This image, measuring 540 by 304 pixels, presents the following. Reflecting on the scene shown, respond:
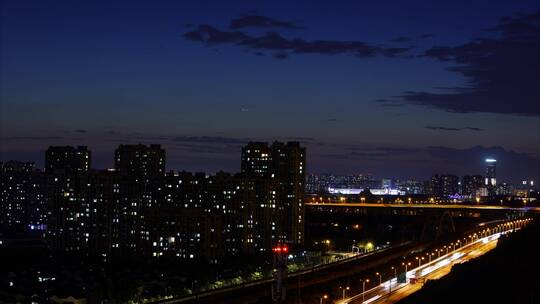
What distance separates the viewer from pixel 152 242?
148 ft

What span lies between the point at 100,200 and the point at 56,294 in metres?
21.5

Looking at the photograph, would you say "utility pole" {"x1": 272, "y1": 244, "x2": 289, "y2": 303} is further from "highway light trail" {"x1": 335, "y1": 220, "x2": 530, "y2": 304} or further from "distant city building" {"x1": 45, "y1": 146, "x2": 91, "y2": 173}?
"distant city building" {"x1": 45, "y1": 146, "x2": 91, "y2": 173}

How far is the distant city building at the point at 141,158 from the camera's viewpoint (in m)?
64.9

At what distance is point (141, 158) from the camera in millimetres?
65375

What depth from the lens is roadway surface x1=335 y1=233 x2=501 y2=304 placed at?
25.8m

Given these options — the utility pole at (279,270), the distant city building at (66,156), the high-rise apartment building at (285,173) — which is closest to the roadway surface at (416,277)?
the utility pole at (279,270)

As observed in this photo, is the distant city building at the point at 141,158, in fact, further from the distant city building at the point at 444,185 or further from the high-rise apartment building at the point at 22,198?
the distant city building at the point at 444,185

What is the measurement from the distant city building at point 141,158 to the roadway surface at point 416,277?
2715cm

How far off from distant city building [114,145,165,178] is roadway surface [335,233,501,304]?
2715 centimetres

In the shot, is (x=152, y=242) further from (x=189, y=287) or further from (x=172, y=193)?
(x=189, y=287)

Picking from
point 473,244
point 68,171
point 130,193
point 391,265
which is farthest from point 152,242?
point 473,244

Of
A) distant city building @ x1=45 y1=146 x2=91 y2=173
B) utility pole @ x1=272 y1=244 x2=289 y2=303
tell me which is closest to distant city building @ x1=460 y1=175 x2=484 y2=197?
distant city building @ x1=45 y1=146 x2=91 y2=173

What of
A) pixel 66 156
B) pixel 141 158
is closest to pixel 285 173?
pixel 141 158

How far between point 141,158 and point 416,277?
Answer: 37580 mm
